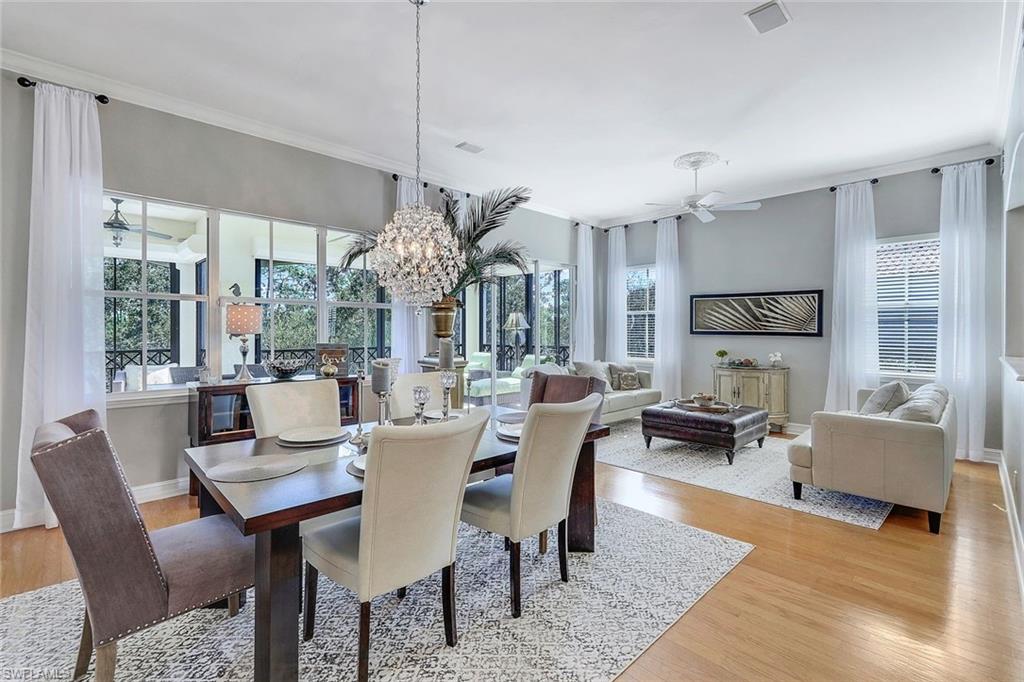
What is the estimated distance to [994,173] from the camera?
183 inches

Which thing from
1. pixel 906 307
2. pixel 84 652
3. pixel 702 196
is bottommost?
pixel 84 652

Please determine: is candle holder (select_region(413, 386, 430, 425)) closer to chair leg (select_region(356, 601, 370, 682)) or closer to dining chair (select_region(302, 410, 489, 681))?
dining chair (select_region(302, 410, 489, 681))

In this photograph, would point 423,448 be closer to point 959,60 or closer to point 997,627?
point 997,627

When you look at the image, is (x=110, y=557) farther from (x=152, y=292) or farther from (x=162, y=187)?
(x=162, y=187)

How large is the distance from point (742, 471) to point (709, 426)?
19.6 inches

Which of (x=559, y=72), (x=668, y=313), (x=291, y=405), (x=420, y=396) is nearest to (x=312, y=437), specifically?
(x=291, y=405)

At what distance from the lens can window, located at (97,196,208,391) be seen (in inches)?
145

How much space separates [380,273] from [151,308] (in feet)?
7.43

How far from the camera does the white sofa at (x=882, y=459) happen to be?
123 inches

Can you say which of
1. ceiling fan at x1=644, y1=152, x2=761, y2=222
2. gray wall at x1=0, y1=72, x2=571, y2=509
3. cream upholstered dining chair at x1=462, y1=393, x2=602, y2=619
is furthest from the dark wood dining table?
ceiling fan at x1=644, y1=152, x2=761, y2=222

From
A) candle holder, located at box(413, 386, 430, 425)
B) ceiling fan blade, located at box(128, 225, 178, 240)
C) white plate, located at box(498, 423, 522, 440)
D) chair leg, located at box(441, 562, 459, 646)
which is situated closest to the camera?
chair leg, located at box(441, 562, 459, 646)

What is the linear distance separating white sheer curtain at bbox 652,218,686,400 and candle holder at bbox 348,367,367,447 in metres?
4.18

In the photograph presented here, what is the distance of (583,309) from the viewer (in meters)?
7.42

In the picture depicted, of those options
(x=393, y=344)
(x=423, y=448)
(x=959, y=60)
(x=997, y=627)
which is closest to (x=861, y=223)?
(x=959, y=60)
